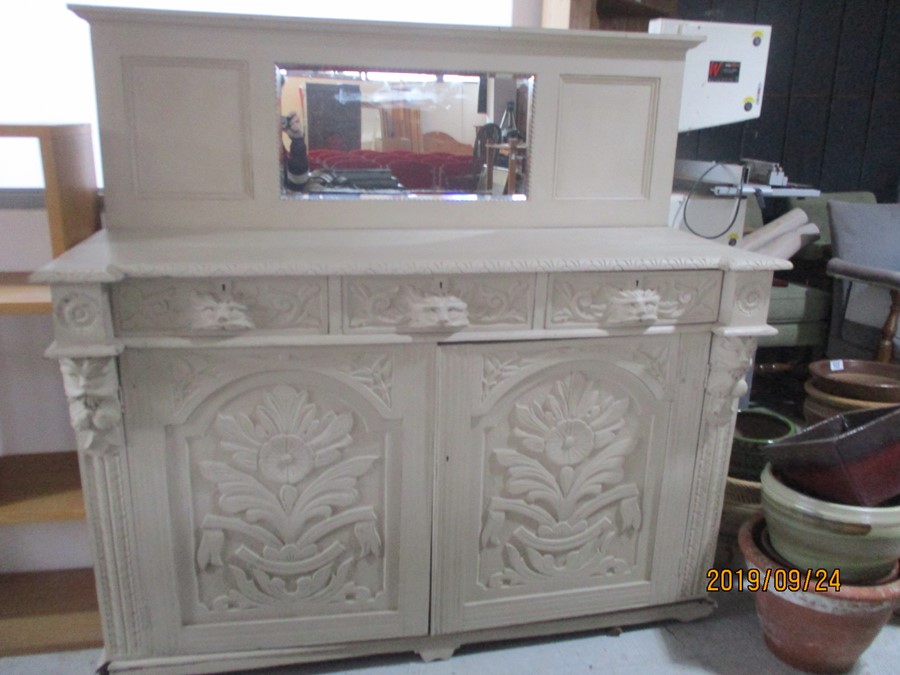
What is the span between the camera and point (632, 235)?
1.64m

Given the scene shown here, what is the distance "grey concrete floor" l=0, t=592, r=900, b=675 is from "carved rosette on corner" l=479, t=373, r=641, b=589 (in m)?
0.17

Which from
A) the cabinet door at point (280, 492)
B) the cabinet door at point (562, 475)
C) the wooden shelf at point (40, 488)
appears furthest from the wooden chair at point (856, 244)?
the wooden shelf at point (40, 488)

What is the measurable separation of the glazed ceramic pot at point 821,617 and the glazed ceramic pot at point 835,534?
0.04 metres

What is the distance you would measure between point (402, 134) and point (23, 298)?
2.78 feet

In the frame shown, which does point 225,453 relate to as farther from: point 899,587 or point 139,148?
point 899,587

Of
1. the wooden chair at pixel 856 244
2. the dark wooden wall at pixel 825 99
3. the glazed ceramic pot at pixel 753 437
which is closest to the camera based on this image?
the glazed ceramic pot at pixel 753 437

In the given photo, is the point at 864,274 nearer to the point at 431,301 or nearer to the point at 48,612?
the point at 431,301

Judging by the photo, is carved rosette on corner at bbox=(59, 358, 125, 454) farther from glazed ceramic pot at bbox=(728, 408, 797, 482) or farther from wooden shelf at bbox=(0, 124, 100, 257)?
glazed ceramic pot at bbox=(728, 408, 797, 482)

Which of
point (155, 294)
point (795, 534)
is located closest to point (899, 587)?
point (795, 534)

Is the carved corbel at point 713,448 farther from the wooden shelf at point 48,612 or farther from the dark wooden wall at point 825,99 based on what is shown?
the dark wooden wall at point 825,99

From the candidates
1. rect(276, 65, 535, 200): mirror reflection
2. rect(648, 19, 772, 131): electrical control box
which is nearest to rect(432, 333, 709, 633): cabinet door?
rect(276, 65, 535, 200): mirror reflection

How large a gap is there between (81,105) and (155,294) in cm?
87

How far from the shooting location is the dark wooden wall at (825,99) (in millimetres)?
3365
